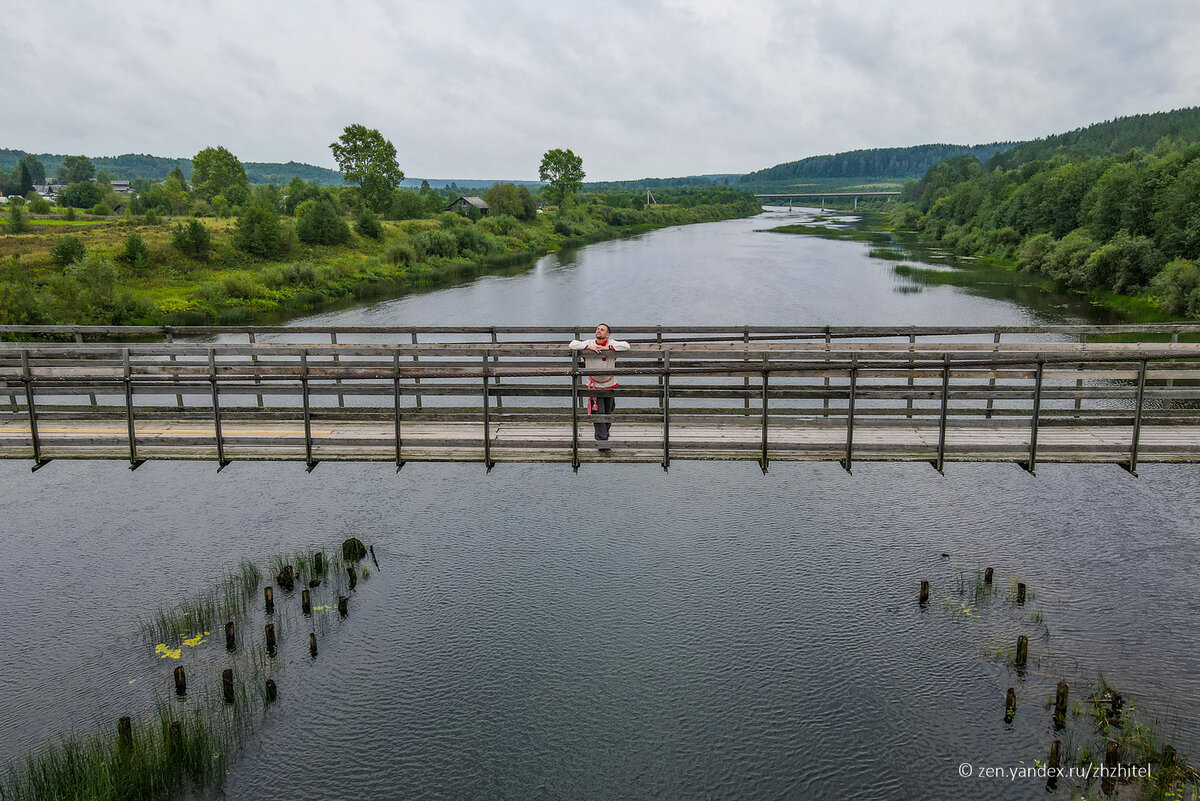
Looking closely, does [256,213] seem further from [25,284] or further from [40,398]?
[40,398]

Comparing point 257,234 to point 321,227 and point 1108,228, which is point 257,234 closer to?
point 321,227

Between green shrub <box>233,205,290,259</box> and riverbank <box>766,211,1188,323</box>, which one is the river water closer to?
riverbank <box>766,211,1188,323</box>

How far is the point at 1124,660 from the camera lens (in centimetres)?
1384

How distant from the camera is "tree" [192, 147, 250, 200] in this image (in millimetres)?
125250

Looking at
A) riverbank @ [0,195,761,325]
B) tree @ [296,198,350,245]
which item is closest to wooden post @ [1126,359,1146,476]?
riverbank @ [0,195,761,325]

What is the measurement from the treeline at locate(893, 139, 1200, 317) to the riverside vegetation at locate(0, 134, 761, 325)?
51.2m

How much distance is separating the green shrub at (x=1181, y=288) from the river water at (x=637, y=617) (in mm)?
29116

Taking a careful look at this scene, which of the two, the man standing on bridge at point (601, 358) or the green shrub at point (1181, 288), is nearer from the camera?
the man standing on bridge at point (601, 358)

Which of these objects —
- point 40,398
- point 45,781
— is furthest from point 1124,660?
point 40,398

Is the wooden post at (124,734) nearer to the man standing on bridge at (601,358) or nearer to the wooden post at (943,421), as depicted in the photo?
the man standing on bridge at (601,358)

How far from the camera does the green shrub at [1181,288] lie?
147 ft

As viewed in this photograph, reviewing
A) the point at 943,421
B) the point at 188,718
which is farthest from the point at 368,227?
the point at 943,421

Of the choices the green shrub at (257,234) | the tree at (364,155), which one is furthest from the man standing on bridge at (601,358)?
the tree at (364,155)

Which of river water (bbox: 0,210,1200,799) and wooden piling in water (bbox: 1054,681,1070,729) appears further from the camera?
river water (bbox: 0,210,1200,799)
